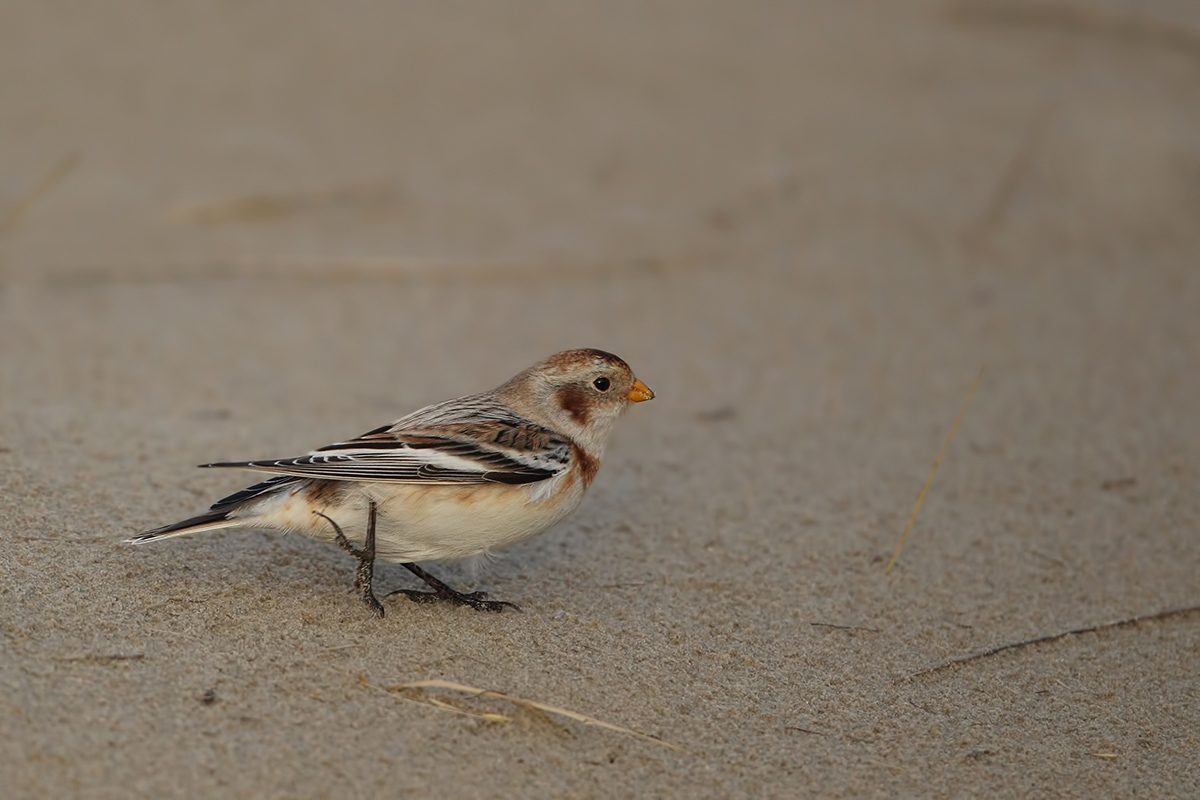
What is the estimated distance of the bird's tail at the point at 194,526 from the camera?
3350mm

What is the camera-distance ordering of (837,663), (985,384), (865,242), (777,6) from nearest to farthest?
(837,663) → (985,384) → (865,242) → (777,6)

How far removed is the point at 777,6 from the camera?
8938 mm

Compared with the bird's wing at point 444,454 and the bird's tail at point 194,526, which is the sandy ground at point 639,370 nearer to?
the bird's tail at point 194,526

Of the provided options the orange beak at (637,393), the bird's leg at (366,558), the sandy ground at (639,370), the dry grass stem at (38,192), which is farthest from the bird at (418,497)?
the dry grass stem at (38,192)

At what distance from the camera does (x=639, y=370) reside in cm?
591

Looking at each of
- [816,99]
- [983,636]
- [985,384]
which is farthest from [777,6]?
[983,636]

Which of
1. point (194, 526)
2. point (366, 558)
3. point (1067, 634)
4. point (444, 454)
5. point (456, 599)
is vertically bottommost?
point (1067, 634)

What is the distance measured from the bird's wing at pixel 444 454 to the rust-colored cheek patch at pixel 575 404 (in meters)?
0.17

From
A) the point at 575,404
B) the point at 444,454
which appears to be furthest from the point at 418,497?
the point at 575,404

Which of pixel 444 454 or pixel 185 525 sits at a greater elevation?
pixel 444 454

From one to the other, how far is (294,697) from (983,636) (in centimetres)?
212

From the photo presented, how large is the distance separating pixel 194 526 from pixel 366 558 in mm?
496

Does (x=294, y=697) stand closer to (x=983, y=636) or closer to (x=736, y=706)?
(x=736, y=706)

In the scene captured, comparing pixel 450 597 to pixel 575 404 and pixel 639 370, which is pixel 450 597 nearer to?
pixel 575 404
